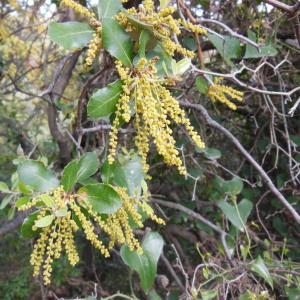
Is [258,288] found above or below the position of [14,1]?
below

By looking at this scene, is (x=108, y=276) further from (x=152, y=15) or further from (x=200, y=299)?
(x=152, y=15)

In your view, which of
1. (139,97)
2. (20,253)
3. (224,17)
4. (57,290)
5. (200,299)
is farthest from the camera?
(20,253)

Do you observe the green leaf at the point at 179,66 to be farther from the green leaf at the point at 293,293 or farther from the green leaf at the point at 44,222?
the green leaf at the point at 293,293

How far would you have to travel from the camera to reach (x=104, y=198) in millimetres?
934

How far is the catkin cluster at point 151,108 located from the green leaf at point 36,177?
22 centimetres

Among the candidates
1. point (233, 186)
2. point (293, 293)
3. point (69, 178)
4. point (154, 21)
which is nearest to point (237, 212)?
point (233, 186)

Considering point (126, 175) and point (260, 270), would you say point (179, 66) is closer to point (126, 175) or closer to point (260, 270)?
point (126, 175)

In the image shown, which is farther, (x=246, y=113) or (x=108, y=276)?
(x=108, y=276)

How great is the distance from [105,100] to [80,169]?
0.75ft

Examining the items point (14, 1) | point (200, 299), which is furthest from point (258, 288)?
point (14, 1)

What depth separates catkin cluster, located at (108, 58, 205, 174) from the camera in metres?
0.80

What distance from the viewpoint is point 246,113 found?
6.94 feet

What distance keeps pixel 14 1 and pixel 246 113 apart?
1488mm

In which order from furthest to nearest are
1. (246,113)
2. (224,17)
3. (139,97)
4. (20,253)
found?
(20,253), (246,113), (224,17), (139,97)
